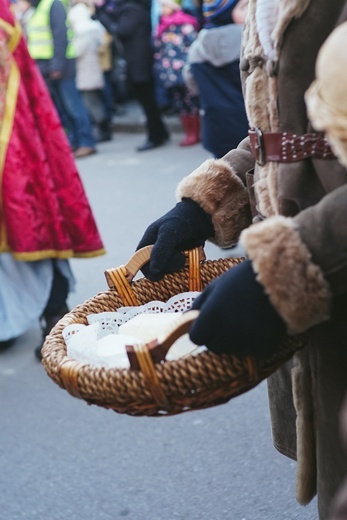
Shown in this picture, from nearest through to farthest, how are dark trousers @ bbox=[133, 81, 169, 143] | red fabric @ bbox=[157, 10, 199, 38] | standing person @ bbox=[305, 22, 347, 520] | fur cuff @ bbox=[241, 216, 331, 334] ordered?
standing person @ bbox=[305, 22, 347, 520] < fur cuff @ bbox=[241, 216, 331, 334] < red fabric @ bbox=[157, 10, 199, 38] < dark trousers @ bbox=[133, 81, 169, 143]

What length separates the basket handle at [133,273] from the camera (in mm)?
1712

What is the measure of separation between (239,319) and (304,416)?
351 mm

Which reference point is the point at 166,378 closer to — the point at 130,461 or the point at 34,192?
the point at 130,461

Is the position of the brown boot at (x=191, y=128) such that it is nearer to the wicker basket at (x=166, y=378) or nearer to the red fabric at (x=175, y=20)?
Answer: the red fabric at (x=175, y=20)

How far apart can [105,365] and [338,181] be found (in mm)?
482

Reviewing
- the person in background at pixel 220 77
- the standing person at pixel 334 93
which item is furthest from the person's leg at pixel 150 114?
the standing person at pixel 334 93

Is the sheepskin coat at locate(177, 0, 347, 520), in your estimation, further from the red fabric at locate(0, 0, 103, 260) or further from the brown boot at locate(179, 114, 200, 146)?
the brown boot at locate(179, 114, 200, 146)

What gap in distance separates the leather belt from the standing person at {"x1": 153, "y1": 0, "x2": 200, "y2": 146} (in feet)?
22.6

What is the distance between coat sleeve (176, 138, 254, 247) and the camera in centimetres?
178

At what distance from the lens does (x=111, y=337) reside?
151 centimetres

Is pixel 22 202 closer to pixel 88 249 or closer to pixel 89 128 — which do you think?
pixel 88 249

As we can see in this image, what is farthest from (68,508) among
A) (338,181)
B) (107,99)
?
(107,99)

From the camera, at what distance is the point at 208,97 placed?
15.4 ft

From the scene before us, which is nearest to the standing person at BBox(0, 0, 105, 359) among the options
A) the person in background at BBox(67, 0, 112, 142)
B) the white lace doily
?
the white lace doily
